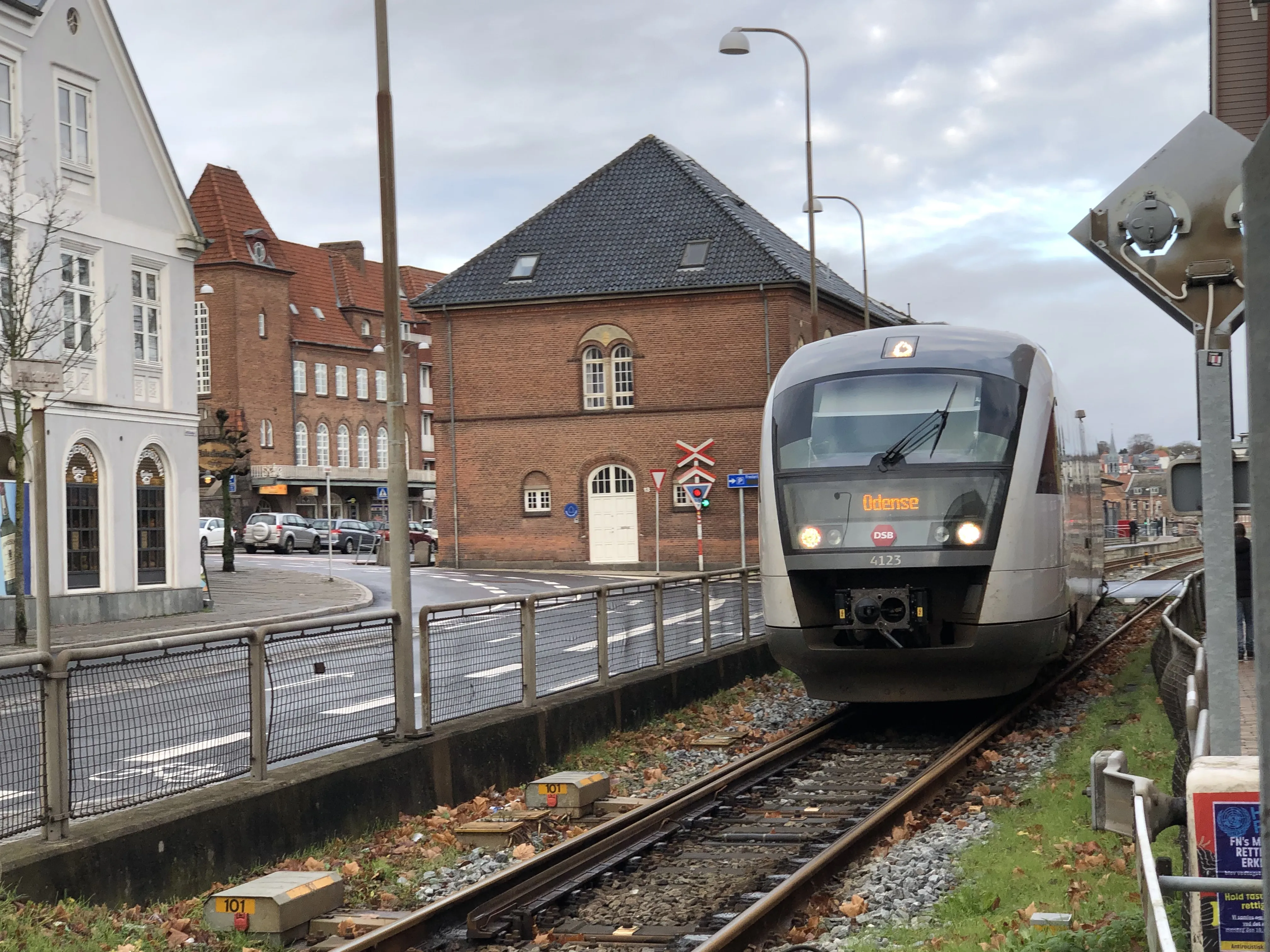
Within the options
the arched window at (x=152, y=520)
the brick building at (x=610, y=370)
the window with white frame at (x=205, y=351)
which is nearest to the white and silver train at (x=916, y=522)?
the arched window at (x=152, y=520)

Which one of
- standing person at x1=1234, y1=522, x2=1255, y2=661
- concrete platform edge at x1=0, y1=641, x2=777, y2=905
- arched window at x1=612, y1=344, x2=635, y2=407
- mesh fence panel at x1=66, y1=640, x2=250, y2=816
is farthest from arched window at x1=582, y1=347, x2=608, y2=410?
mesh fence panel at x1=66, y1=640, x2=250, y2=816

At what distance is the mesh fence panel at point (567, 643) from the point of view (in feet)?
42.6

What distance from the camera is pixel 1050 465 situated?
13453 mm

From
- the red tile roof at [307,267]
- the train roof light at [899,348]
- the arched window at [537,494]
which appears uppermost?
the red tile roof at [307,267]

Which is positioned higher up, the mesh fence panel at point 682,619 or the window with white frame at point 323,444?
the window with white frame at point 323,444

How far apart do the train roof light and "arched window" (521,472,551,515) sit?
3818 centimetres

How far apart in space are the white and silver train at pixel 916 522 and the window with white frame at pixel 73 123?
64.9ft

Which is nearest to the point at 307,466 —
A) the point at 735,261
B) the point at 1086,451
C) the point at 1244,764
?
the point at 735,261

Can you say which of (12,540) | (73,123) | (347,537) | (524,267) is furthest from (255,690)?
(347,537)

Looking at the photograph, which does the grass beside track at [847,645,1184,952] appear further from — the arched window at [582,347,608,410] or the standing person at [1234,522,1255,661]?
the arched window at [582,347,608,410]

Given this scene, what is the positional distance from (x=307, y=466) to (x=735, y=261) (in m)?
41.1

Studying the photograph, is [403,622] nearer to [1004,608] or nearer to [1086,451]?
[1004,608]

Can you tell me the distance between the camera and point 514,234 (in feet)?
179

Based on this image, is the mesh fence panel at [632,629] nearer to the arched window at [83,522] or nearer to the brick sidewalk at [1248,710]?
the brick sidewalk at [1248,710]
